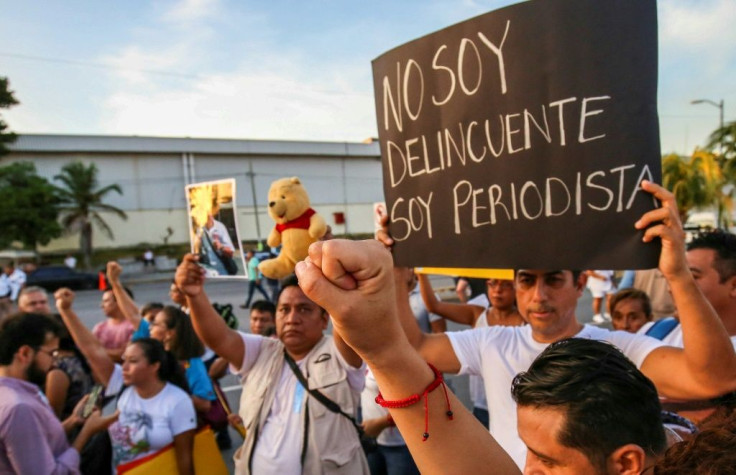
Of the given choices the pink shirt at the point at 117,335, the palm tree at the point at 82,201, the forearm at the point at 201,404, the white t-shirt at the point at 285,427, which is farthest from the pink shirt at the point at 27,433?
the palm tree at the point at 82,201

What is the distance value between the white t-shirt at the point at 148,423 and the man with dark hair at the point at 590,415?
90.7 inches

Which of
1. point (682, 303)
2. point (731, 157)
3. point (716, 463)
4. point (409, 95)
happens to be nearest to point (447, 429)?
point (716, 463)

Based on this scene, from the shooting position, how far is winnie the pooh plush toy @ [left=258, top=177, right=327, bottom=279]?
2533 millimetres

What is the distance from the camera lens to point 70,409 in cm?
353

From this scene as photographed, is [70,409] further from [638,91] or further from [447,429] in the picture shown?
[638,91]

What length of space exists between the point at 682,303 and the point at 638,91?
0.67 metres

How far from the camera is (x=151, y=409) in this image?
301 centimetres

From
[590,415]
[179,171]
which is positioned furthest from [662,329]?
[179,171]

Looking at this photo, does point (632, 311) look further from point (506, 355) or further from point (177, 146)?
point (177, 146)

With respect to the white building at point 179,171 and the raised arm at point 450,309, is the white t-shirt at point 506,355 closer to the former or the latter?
the raised arm at point 450,309

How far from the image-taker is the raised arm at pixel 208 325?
2.54m

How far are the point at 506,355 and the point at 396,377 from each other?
1261mm

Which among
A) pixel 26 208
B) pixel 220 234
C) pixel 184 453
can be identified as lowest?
pixel 184 453

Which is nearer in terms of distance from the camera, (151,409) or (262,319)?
(151,409)
